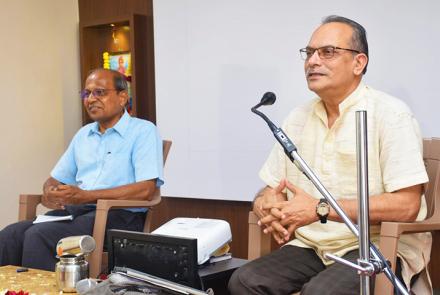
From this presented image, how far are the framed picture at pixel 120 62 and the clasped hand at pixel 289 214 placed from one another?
7.91ft

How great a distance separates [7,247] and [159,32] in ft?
5.65

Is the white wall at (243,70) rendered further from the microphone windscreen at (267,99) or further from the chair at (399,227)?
the microphone windscreen at (267,99)

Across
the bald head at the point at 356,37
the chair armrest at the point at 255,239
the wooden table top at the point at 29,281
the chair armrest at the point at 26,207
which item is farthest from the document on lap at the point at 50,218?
the bald head at the point at 356,37

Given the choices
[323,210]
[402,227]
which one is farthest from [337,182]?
[402,227]

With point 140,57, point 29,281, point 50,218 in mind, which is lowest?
point 29,281

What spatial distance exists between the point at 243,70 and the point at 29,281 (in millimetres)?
1771

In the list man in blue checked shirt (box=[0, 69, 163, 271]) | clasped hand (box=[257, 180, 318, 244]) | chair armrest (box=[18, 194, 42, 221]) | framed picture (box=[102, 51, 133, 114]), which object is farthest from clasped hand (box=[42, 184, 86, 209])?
framed picture (box=[102, 51, 133, 114])

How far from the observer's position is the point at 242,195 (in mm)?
3629

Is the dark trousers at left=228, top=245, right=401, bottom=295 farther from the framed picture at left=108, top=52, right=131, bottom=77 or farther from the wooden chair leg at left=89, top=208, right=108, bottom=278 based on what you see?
the framed picture at left=108, top=52, right=131, bottom=77

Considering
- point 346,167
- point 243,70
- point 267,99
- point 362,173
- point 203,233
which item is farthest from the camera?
point 243,70

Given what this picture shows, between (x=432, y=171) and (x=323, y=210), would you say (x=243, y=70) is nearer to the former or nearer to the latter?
(x=432, y=171)

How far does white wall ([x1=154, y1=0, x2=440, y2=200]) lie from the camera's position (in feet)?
9.52

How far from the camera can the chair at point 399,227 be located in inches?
74.1

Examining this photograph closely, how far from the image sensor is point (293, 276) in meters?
2.11
